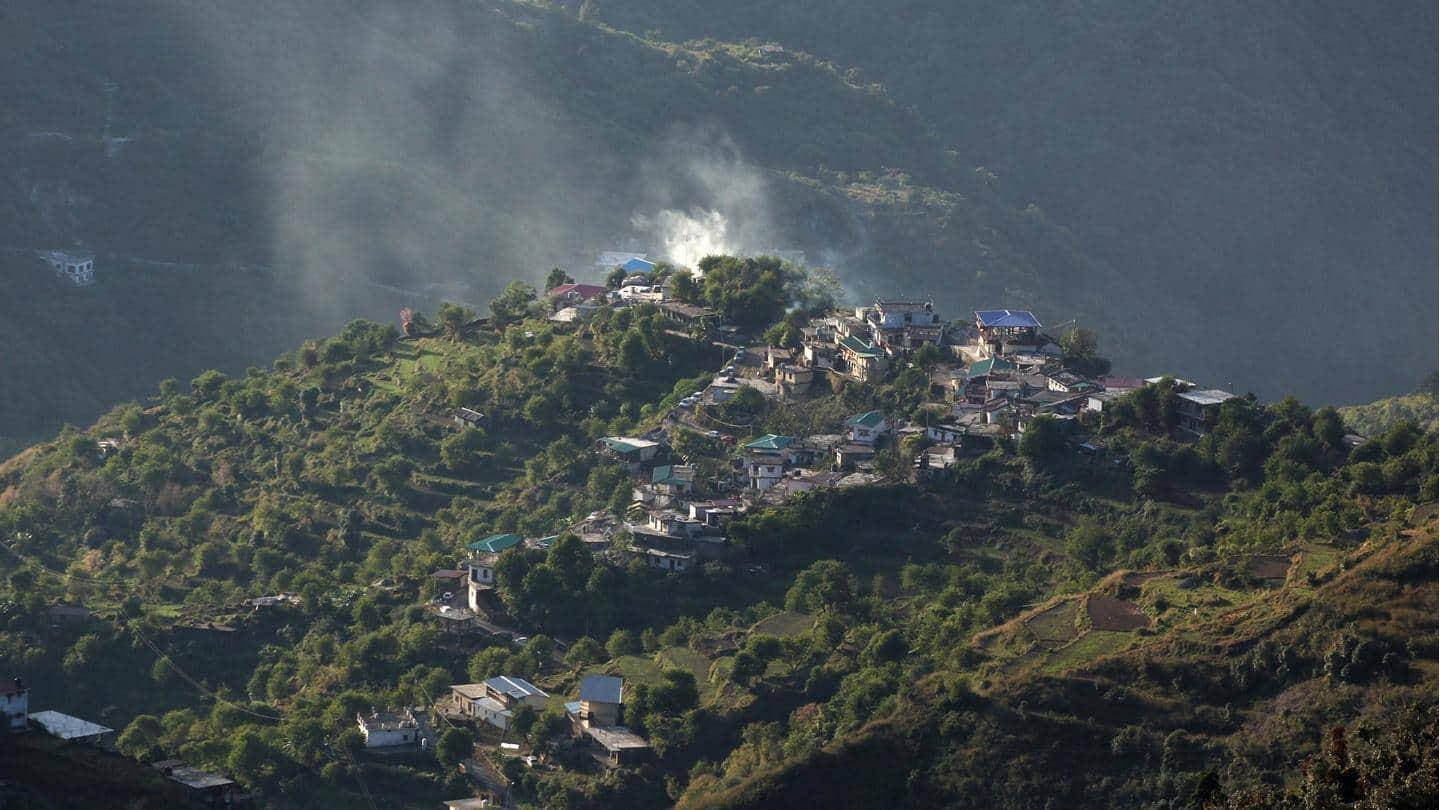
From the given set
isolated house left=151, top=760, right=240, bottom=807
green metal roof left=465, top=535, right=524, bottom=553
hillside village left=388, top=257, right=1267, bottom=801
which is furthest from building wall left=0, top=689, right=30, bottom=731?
green metal roof left=465, top=535, right=524, bottom=553

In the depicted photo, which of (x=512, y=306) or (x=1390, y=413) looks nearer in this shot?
(x=512, y=306)

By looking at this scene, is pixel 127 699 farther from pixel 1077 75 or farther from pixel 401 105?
pixel 1077 75

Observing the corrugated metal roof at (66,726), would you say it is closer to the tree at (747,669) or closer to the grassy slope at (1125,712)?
the grassy slope at (1125,712)

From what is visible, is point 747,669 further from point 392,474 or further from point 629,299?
point 629,299

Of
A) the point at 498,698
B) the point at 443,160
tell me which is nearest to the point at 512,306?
the point at 498,698

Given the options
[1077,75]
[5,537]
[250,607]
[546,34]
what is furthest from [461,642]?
[1077,75]

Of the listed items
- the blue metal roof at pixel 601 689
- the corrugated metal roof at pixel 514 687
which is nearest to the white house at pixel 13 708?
the corrugated metal roof at pixel 514 687
